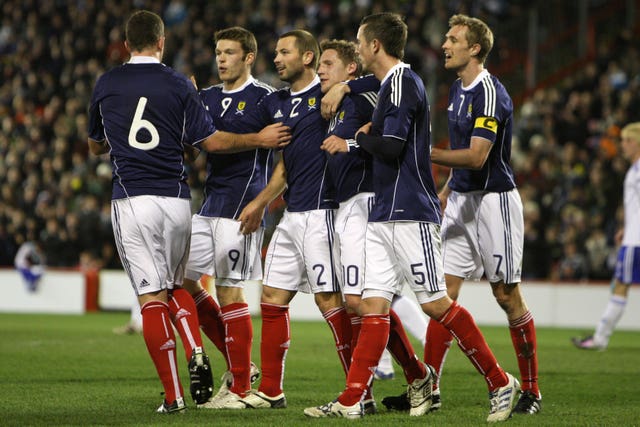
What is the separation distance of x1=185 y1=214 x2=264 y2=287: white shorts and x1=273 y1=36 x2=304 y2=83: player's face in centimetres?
106

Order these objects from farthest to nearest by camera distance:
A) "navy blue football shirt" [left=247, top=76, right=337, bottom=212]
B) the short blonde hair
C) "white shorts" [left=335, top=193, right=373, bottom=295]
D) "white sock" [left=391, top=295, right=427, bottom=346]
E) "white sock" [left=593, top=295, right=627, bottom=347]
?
1. "white sock" [left=593, top=295, right=627, bottom=347]
2. the short blonde hair
3. "white sock" [left=391, top=295, right=427, bottom=346]
4. "navy blue football shirt" [left=247, top=76, right=337, bottom=212]
5. "white shorts" [left=335, top=193, right=373, bottom=295]

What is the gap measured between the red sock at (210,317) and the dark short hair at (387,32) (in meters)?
2.31

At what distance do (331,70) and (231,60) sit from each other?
2.55 feet

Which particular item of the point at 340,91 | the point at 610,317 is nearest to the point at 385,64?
the point at 340,91

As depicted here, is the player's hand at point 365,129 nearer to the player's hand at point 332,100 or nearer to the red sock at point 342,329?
the player's hand at point 332,100

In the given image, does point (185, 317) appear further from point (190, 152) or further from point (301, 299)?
point (301, 299)

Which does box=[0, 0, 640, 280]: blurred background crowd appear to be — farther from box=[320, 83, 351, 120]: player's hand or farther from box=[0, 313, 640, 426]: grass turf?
box=[320, 83, 351, 120]: player's hand

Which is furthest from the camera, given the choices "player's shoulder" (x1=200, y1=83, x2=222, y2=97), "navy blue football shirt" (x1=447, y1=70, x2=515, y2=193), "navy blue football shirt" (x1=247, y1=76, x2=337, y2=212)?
"player's shoulder" (x1=200, y1=83, x2=222, y2=97)

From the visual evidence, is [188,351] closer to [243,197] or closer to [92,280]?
[243,197]

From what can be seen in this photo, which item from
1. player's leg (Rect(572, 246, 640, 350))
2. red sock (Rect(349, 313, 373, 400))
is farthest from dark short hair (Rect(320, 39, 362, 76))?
player's leg (Rect(572, 246, 640, 350))

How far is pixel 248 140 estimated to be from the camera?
266 inches

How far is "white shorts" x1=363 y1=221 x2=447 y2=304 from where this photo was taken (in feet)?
20.0

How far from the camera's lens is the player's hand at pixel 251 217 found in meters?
6.80

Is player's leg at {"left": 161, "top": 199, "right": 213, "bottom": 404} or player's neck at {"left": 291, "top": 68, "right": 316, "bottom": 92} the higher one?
player's neck at {"left": 291, "top": 68, "right": 316, "bottom": 92}
